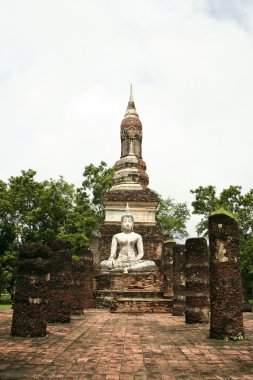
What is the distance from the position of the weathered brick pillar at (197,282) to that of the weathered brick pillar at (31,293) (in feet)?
14.2

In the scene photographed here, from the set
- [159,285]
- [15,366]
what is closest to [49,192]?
[159,285]

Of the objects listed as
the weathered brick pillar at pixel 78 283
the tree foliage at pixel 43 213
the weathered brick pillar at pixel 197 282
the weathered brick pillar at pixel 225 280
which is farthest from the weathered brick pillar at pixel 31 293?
the tree foliage at pixel 43 213

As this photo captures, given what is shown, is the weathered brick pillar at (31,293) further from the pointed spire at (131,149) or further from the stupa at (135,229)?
the pointed spire at (131,149)

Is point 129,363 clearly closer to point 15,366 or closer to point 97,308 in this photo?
point 15,366

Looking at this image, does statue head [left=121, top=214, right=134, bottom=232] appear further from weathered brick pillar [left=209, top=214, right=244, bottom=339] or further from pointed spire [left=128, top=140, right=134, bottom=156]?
weathered brick pillar [left=209, top=214, right=244, bottom=339]

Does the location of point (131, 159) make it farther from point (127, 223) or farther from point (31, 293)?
point (31, 293)

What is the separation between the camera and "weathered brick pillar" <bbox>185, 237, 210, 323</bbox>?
1113 centimetres

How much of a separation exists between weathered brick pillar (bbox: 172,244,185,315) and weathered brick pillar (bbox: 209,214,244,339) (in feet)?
18.5

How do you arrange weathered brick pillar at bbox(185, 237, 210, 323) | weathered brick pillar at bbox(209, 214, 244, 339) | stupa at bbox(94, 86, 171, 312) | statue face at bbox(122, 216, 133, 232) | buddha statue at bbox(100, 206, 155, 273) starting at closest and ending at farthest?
1. weathered brick pillar at bbox(209, 214, 244, 339)
2. weathered brick pillar at bbox(185, 237, 210, 323)
3. stupa at bbox(94, 86, 171, 312)
4. buddha statue at bbox(100, 206, 155, 273)
5. statue face at bbox(122, 216, 133, 232)

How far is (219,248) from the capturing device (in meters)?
8.51

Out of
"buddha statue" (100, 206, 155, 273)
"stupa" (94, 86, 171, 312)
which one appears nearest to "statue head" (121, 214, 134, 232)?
"buddha statue" (100, 206, 155, 273)

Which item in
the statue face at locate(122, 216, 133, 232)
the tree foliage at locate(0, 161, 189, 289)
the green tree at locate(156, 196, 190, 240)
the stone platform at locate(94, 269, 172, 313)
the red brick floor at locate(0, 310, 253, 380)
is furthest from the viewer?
the green tree at locate(156, 196, 190, 240)

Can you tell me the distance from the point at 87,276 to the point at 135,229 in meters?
8.65

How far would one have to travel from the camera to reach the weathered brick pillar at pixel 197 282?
1113cm
